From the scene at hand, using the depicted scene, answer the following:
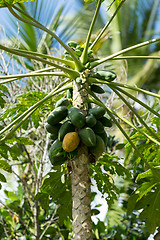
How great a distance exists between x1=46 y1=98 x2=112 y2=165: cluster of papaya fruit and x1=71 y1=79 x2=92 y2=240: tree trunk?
7 centimetres

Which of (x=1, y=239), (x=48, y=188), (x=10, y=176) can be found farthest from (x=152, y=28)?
(x=48, y=188)

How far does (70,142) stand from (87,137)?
89 mm

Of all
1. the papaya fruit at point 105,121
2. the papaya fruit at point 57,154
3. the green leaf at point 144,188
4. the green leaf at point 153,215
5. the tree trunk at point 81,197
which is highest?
the papaya fruit at point 105,121

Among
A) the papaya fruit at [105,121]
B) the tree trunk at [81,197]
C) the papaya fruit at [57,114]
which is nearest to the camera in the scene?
the tree trunk at [81,197]

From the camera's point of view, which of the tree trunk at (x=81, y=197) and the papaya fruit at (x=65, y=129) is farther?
the papaya fruit at (x=65, y=129)

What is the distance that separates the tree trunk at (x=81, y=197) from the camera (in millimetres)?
1510

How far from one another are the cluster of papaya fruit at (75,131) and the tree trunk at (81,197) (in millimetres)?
66

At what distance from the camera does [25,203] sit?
4156 millimetres

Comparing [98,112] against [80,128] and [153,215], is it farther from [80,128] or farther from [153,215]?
[153,215]

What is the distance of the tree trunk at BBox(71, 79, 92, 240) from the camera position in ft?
4.95

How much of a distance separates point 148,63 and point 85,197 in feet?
28.7

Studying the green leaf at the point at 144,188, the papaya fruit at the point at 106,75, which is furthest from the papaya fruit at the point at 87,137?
the green leaf at the point at 144,188

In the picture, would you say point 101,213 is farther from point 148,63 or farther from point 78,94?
point 148,63

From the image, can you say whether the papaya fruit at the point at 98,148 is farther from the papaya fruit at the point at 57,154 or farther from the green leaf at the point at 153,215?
the green leaf at the point at 153,215
